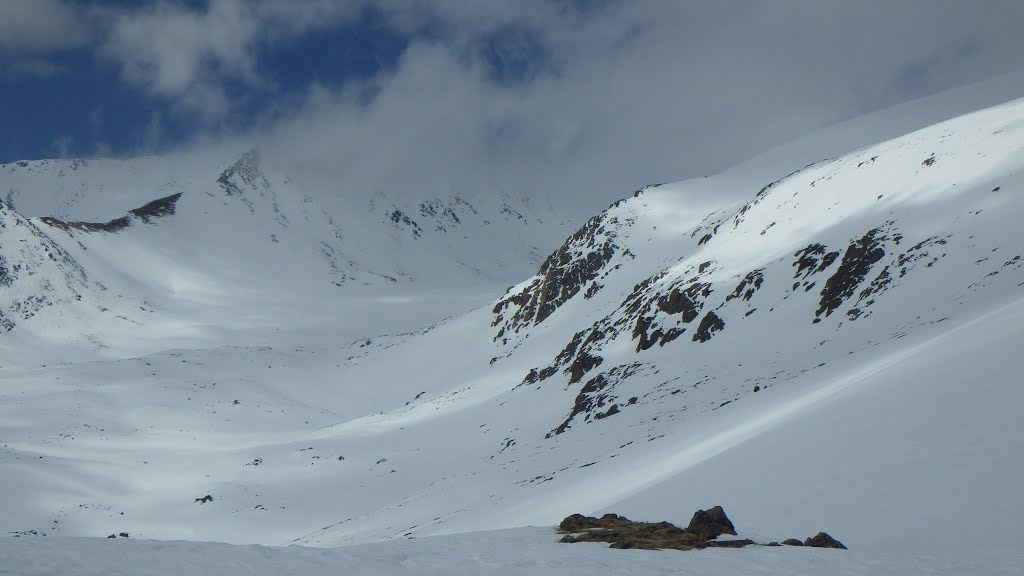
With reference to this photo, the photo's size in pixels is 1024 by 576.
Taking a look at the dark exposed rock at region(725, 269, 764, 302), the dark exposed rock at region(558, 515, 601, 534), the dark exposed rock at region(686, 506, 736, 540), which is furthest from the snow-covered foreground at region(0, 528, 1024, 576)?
the dark exposed rock at region(725, 269, 764, 302)

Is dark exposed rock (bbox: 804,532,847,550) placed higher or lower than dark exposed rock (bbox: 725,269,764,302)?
lower

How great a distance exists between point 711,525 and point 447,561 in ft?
17.6

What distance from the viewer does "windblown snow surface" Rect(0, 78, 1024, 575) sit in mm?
11539

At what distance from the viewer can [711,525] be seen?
1267cm

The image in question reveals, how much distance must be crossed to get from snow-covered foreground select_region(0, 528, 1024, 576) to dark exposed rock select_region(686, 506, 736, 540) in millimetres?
918

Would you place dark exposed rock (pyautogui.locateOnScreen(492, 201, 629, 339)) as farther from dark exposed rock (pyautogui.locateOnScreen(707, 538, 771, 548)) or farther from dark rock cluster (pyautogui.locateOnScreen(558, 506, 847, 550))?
dark exposed rock (pyautogui.locateOnScreen(707, 538, 771, 548))

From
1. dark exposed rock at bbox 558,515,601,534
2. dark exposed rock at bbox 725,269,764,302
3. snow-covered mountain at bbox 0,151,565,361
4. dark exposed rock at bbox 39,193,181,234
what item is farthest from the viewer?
dark exposed rock at bbox 39,193,181,234

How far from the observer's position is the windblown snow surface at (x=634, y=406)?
37.9 feet

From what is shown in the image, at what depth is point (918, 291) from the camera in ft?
104

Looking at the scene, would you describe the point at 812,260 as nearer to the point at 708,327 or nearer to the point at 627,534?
the point at 708,327

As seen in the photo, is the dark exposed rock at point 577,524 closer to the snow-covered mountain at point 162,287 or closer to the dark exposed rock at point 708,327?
the dark exposed rock at point 708,327

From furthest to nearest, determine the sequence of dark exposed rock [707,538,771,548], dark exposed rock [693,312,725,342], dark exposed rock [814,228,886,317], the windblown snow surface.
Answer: dark exposed rock [693,312,725,342], dark exposed rock [814,228,886,317], dark exposed rock [707,538,771,548], the windblown snow surface

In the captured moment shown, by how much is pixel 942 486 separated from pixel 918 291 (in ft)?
77.8

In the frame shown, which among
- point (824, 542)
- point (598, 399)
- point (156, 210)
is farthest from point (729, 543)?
point (156, 210)
